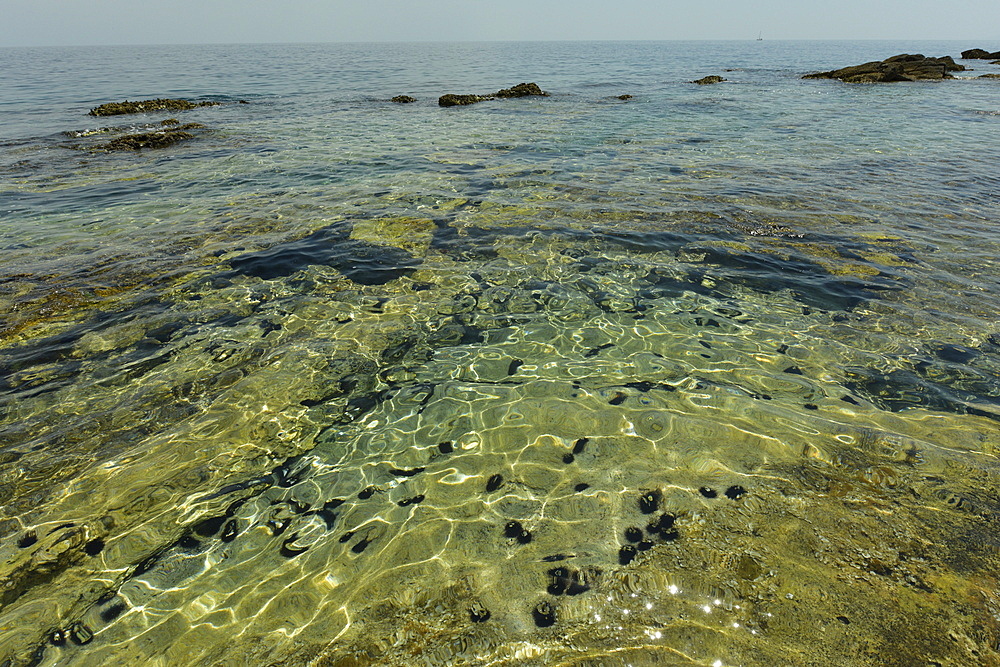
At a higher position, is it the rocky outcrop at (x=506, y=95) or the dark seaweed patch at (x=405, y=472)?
the rocky outcrop at (x=506, y=95)

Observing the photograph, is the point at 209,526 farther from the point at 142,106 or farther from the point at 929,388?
the point at 142,106

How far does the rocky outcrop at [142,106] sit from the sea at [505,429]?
60.2 feet

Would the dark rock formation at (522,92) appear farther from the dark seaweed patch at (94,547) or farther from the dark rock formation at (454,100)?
the dark seaweed patch at (94,547)

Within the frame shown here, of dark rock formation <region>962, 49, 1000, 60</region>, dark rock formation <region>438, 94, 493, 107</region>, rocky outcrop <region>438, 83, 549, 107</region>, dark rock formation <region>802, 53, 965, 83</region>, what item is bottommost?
dark rock formation <region>438, 94, 493, 107</region>

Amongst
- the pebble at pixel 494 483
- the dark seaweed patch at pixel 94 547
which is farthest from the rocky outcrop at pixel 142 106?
the pebble at pixel 494 483

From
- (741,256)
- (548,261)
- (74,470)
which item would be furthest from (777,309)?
(74,470)

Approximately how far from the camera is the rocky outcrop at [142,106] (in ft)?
87.5

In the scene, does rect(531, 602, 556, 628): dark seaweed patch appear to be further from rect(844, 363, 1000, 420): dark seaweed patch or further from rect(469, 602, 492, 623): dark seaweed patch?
rect(844, 363, 1000, 420): dark seaweed patch

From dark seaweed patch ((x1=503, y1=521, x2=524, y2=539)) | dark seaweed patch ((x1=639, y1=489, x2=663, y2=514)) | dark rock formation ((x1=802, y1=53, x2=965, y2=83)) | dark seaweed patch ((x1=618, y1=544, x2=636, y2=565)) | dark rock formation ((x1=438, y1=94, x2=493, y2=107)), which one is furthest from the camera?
dark rock formation ((x1=802, y1=53, x2=965, y2=83))

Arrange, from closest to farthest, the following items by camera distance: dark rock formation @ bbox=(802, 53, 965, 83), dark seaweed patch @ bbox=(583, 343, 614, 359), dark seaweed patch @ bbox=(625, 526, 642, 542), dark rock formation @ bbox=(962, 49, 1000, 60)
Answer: dark seaweed patch @ bbox=(625, 526, 642, 542), dark seaweed patch @ bbox=(583, 343, 614, 359), dark rock formation @ bbox=(802, 53, 965, 83), dark rock formation @ bbox=(962, 49, 1000, 60)

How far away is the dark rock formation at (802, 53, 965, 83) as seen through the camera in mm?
40281

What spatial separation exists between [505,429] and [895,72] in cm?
5501

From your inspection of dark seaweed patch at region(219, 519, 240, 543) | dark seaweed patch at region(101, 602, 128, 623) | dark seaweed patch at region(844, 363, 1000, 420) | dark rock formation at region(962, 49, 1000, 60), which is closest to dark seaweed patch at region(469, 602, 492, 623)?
dark seaweed patch at region(219, 519, 240, 543)

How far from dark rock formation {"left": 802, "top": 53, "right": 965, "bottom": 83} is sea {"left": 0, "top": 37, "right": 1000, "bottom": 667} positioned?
37.8 m
